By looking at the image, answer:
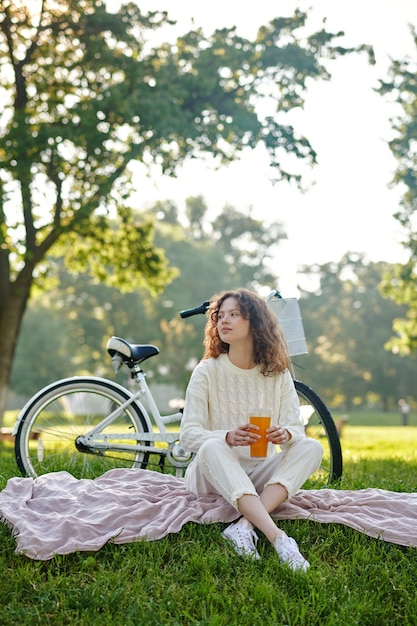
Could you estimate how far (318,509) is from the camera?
12.7 feet

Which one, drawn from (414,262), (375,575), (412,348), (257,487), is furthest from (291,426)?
(412,348)

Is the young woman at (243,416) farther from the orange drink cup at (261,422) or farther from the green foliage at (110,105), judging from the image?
the green foliage at (110,105)

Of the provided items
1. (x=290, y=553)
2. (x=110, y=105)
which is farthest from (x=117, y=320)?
(x=290, y=553)

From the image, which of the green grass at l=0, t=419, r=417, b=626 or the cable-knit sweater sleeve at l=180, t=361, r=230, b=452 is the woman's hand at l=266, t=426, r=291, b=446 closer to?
the cable-knit sweater sleeve at l=180, t=361, r=230, b=452

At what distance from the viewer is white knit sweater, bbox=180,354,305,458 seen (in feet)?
12.7

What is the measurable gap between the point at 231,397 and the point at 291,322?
1.03 meters

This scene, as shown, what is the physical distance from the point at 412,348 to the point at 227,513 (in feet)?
55.8

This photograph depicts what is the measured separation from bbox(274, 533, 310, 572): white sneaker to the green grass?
49 millimetres

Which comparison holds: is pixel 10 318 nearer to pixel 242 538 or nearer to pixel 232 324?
pixel 232 324

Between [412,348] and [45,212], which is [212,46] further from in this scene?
[412,348]

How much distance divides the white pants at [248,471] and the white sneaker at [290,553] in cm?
26

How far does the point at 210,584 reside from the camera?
3.03 m

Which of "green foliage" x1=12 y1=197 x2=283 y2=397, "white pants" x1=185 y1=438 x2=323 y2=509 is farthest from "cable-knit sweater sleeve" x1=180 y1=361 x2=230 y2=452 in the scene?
"green foliage" x1=12 y1=197 x2=283 y2=397

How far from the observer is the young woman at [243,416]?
348 cm
